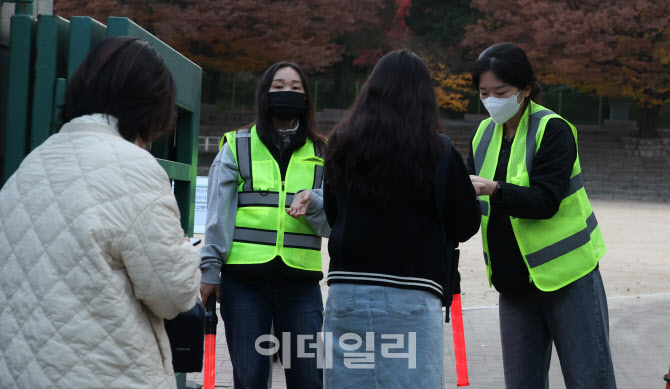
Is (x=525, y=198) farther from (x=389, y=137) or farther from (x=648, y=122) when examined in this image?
(x=648, y=122)

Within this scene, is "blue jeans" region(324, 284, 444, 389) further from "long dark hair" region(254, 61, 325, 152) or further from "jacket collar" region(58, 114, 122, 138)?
"long dark hair" region(254, 61, 325, 152)

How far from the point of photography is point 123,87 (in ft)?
7.03

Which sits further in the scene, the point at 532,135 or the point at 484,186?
the point at 532,135

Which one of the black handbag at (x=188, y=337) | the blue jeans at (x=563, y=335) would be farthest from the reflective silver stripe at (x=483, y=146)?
the black handbag at (x=188, y=337)

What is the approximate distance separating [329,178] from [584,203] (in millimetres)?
1116

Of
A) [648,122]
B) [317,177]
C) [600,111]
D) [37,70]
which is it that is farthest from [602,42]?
[37,70]

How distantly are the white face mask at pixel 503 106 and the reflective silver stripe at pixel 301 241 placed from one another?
3.07 feet

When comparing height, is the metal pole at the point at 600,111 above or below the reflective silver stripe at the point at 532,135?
below

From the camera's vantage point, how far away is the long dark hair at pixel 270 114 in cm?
371

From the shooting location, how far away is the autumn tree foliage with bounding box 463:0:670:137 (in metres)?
27.4

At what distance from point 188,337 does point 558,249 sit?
1.45 metres

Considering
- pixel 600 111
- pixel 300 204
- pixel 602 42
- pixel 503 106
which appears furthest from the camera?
pixel 600 111

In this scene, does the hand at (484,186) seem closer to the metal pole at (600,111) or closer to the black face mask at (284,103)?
the black face mask at (284,103)

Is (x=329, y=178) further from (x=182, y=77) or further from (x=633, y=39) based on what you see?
(x=633, y=39)
